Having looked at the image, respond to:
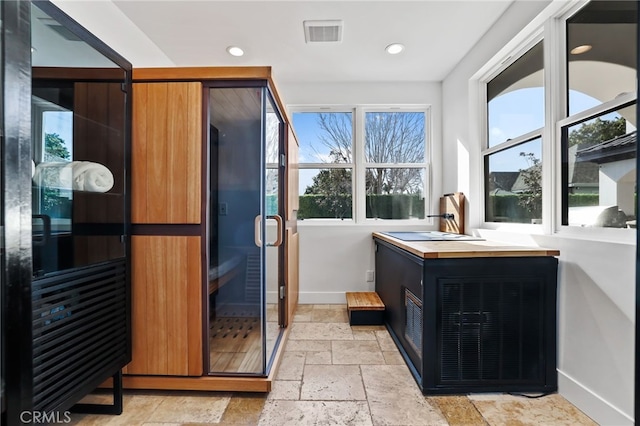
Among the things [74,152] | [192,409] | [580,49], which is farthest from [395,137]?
[192,409]

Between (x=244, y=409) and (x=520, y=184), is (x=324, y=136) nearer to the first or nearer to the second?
(x=520, y=184)

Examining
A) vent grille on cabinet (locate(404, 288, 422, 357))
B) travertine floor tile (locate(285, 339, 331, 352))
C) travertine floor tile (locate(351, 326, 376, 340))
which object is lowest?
travertine floor tile (locate(351, 326, 376, 340))

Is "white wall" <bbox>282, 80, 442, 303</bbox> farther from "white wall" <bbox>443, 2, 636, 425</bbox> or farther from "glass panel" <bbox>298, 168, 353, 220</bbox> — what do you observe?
"white wall" <bbox>443, 2, 636, 425</bbox>

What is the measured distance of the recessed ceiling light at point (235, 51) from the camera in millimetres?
2609

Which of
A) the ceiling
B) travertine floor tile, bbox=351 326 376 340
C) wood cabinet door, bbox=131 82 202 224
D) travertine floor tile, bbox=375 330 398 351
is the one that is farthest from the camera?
travertine floor tile, bbox=351 326 376 340

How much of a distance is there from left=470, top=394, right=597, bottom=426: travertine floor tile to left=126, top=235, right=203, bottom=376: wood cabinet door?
1613 mm

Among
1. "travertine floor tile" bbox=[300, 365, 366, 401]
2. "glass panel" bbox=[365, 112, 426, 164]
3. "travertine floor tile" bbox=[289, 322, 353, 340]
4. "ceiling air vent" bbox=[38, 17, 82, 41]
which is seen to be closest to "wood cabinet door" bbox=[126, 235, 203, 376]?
"travertine floor tile" bbox=[300, 365, 366, 401]

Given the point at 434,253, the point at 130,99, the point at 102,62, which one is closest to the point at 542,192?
the point at 434,253

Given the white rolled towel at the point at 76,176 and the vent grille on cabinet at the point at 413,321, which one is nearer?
the white rolled towel at the point at 76,176

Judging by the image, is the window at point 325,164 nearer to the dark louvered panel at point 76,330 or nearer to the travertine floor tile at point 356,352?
the travertine floor tile at point 356,352

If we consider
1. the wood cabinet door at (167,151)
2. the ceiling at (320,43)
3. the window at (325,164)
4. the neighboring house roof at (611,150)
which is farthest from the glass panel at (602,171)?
the wood cabinet door at (167,151)

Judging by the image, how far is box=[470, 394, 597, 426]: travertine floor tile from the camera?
142 centimetres

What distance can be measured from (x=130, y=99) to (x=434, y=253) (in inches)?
74.6

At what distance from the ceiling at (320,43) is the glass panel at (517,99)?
1.41 ft
